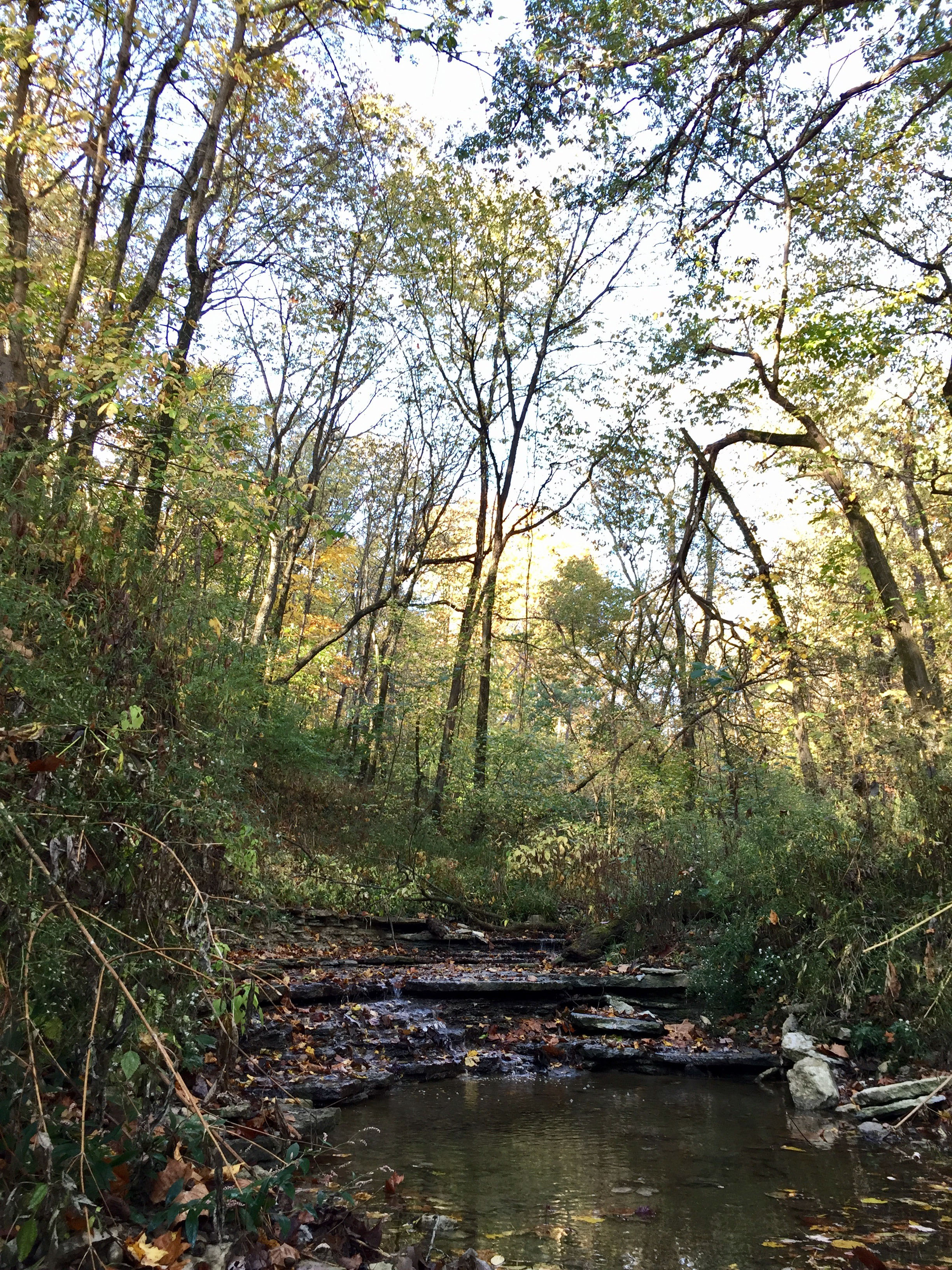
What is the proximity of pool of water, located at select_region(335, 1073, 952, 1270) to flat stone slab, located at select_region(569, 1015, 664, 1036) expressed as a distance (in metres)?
1.36

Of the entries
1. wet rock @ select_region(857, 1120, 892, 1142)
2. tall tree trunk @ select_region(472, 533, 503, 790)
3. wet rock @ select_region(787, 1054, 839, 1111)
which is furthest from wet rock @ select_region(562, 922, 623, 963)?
tall tree trunk @ select_region(472, 533, 503, 790)

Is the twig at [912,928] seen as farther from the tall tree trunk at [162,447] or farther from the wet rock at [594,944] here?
the wet rock at [594,944]

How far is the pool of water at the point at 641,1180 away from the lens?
3529mm

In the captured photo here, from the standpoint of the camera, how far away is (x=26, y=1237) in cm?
204

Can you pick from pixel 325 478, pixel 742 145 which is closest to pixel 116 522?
pixel 742 145

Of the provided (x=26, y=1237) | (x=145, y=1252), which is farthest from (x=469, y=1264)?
(x=26, y=1237)

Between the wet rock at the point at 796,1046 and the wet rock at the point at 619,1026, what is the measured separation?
1420 millimetres

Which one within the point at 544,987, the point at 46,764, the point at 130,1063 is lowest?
the point at 544,987

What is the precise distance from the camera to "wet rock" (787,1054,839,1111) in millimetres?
5770

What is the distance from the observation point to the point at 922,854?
661 cm

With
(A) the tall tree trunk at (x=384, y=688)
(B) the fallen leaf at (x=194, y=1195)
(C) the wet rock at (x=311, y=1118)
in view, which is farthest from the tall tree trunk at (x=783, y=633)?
(A) the tall tree trunk at (x=384, y=688)

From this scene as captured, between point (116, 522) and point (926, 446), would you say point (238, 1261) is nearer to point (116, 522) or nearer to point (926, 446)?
point (116, 522)

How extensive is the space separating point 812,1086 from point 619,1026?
2.26 m

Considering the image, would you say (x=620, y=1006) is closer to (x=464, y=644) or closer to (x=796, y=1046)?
(x=796, y=1046)
